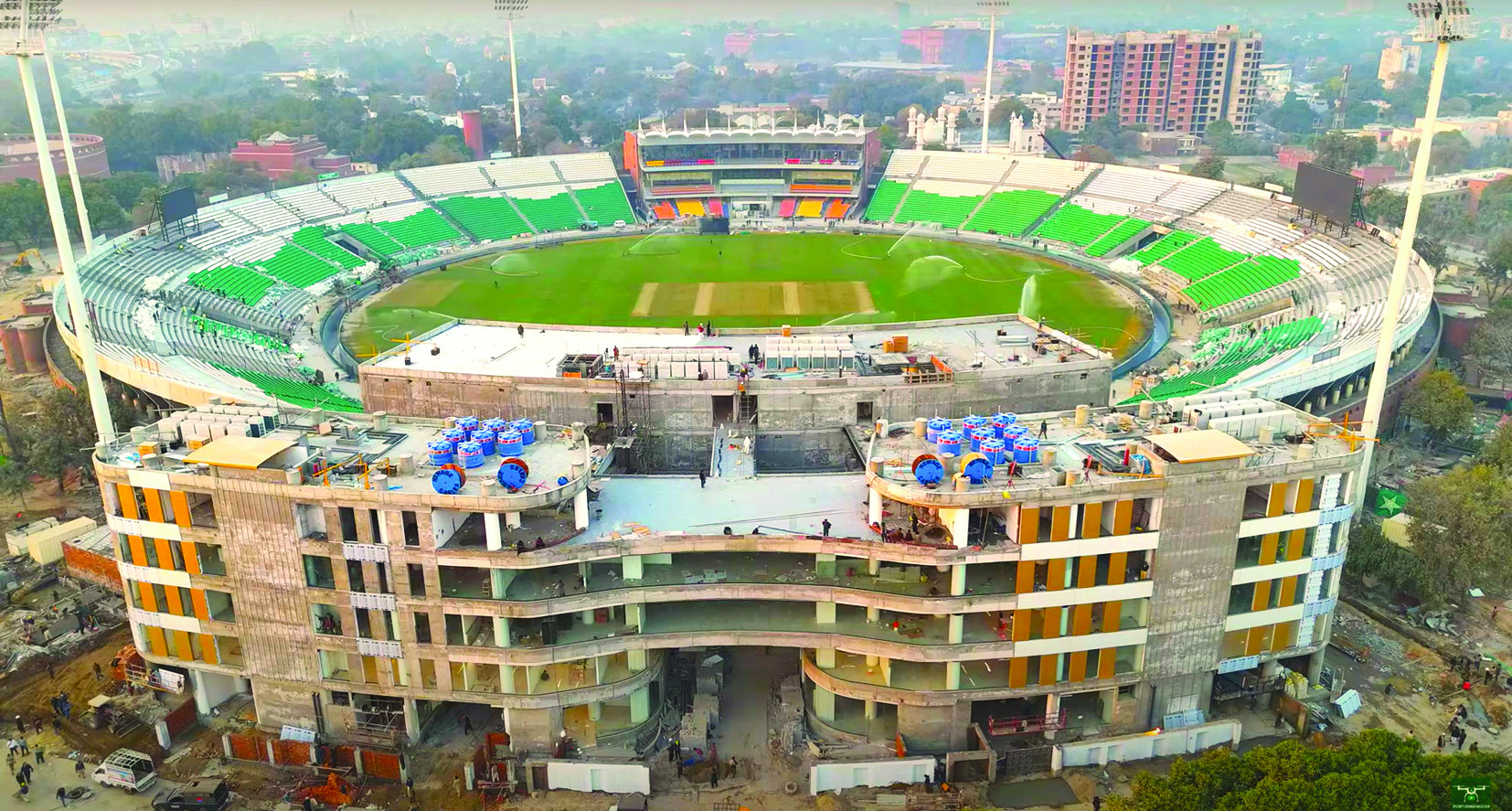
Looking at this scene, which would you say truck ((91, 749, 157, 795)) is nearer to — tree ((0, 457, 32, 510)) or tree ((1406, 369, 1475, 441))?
tree ((0, 457, 32, 510))

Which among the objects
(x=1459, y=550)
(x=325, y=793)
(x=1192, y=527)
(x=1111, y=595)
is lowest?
(x=325, y=793)

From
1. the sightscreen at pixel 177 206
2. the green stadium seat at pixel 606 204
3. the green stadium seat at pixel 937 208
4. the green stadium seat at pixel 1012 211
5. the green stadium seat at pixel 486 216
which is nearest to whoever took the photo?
the sightscreen at pixel 177 206

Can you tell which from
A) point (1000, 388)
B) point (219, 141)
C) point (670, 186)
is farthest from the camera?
point (219, 141)

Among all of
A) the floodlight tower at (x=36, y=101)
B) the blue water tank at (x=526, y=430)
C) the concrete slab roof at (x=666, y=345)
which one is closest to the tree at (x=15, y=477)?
the floodlight tower at (x=36, y=101)

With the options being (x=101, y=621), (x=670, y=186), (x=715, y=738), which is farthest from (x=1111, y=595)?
(x=670, y=186)

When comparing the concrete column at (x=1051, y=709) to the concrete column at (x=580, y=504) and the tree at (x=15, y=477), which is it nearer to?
the concrete column at (x=580, y=504)

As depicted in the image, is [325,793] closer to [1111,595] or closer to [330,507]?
[330,507]
